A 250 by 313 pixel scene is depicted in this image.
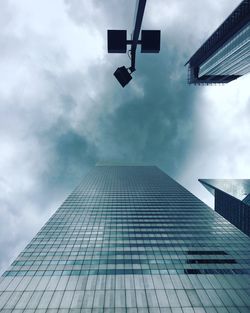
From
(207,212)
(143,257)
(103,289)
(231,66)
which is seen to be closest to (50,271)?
(103,289)

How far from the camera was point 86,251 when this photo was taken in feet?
190

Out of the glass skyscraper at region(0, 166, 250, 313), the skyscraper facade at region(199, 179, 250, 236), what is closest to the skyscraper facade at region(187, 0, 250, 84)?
the glass skyscraper at region(0, 166, 250, 313)

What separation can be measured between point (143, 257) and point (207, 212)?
36.8m

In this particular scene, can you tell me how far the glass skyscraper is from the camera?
39188mm

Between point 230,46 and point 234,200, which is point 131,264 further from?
point 234,200

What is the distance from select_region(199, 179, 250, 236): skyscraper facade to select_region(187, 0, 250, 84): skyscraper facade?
3268 inches

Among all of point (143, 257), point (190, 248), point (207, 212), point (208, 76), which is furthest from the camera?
point (208, 76)

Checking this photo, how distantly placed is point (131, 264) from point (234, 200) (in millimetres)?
124012

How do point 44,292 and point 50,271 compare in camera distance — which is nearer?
point 44,292

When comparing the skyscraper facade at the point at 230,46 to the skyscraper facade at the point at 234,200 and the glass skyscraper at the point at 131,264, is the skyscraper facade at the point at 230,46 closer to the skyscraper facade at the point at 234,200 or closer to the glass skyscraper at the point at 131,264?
the glass skyscraper at the point at 131,264

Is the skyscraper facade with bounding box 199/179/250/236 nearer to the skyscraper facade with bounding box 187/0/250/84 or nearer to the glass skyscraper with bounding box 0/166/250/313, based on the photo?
the glass skyscraper with bounding box 0/166/250/313

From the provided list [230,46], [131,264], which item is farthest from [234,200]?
[131,264]

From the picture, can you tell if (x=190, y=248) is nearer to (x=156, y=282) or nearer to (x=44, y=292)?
(x=156, y=282)

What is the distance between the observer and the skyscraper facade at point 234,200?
14600 centimetres
